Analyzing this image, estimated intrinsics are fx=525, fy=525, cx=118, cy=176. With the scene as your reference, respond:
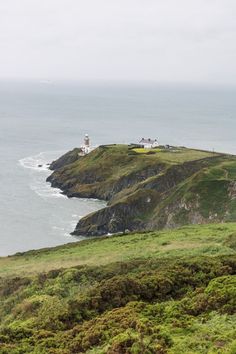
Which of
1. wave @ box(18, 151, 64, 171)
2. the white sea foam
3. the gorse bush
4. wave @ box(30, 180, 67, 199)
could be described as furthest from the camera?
wave @ box(18, 151, 64, 171)

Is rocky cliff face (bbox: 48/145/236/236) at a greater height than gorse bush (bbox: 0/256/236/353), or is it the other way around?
gorse bush (bbox: 0/256/236/353)

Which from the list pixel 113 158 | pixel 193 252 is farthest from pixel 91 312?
pixel 113 158

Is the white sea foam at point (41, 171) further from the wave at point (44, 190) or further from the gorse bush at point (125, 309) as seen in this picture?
the gorse bush at point (125, 309)

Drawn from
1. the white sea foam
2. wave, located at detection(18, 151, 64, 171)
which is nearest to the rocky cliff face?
the white sea foam

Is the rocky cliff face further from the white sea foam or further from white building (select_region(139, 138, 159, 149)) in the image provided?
white building (select_region(139, 138, 159, 149))

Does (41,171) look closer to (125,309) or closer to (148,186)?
(148,186)

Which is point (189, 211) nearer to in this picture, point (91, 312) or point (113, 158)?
point (113, 158)
